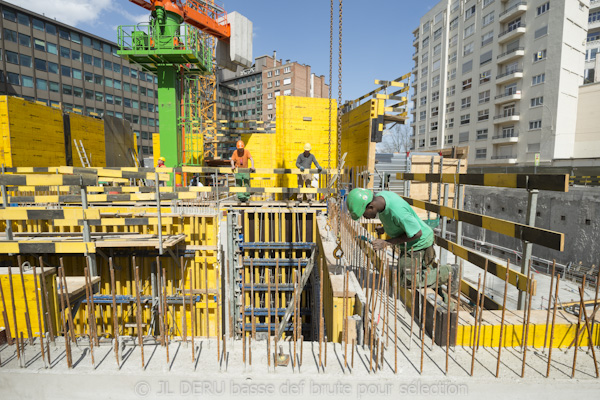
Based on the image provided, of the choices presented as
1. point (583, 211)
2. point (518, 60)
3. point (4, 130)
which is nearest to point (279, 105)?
point (4, 130)

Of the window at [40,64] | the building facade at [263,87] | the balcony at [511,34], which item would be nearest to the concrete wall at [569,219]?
the balcony at [511,34]

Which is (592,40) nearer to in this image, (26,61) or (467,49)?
(467,49)

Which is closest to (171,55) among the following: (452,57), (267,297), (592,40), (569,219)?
(267,297)

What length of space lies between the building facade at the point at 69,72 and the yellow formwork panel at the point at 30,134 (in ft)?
76.7

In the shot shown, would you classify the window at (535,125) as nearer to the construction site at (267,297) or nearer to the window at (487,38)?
the window at (487,38)

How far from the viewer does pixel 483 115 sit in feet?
131

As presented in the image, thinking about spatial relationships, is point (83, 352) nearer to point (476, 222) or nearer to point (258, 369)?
point (258, 369)

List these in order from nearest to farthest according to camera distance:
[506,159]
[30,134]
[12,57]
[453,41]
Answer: [30,134], [506,159], [12,57], [453,41]

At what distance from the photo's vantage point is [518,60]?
116ft

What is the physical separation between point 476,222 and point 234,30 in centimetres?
1949

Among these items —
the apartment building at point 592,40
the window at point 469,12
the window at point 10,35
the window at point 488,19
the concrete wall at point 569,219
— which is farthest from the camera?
the window at point 469,12

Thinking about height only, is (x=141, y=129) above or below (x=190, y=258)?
above

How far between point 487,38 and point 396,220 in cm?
4868

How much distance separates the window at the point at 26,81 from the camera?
42.7m
